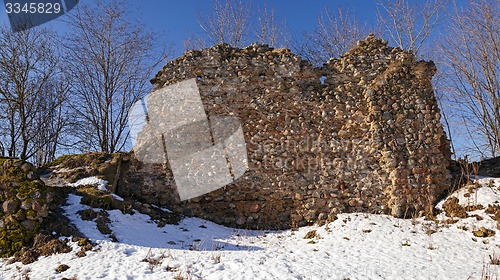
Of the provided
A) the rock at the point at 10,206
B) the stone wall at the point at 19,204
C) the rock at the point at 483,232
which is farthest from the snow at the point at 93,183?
the rock at the point at 483,232

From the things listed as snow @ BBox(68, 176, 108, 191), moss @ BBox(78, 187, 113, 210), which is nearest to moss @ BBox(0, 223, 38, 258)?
moss @ BBox(78, 187, 113, 210)

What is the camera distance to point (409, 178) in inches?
279

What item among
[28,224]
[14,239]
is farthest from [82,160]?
[14,239]

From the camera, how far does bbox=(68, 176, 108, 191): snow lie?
7133 mm

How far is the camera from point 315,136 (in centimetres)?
768

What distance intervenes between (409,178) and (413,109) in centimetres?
164

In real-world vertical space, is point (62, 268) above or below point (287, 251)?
below

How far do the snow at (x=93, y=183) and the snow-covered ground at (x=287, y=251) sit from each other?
25.5 inches

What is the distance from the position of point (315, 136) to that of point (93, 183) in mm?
4987

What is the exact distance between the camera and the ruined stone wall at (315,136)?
727 centimetres

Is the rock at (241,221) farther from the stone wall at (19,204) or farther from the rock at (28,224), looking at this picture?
the rock at (28,224)

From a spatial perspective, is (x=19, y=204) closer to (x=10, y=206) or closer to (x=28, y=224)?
(x=10, y=206)

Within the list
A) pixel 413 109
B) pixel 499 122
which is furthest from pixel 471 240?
pixel 499 122

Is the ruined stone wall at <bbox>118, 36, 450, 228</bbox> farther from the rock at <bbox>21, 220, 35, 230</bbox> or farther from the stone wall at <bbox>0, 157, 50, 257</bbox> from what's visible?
the rock at <bbox>21, 220, 35, 230</bbox>
